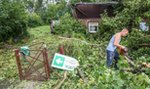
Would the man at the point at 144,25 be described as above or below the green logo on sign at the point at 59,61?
above

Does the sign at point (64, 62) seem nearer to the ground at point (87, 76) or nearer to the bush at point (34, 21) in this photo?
the ground at point (87, 76)

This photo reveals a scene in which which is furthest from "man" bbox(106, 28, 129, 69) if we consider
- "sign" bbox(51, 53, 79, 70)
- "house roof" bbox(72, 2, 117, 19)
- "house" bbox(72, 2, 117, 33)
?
"house roof" bbox(72, 2, 117, 19)

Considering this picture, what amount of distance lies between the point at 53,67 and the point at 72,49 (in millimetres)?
2649

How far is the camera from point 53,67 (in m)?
10.3

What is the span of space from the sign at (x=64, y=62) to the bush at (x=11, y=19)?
10465mm

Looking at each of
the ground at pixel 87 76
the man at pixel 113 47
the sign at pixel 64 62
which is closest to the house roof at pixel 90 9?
the ground at pixel 87 76

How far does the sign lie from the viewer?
9.62m

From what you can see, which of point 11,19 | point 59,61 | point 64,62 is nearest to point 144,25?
point 64,62

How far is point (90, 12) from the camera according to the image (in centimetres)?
2488

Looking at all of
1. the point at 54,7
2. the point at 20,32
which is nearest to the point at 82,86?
the point at 20,32

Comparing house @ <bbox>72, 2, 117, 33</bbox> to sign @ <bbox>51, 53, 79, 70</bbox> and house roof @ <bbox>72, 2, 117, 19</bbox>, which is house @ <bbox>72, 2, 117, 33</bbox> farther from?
sign @ <bbox>51, 53, 79, 70</bbox>

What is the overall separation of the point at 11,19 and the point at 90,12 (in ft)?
23.2

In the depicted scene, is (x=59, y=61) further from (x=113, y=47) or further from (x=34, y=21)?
(x=34, y=21)

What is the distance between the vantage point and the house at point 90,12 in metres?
24.3
